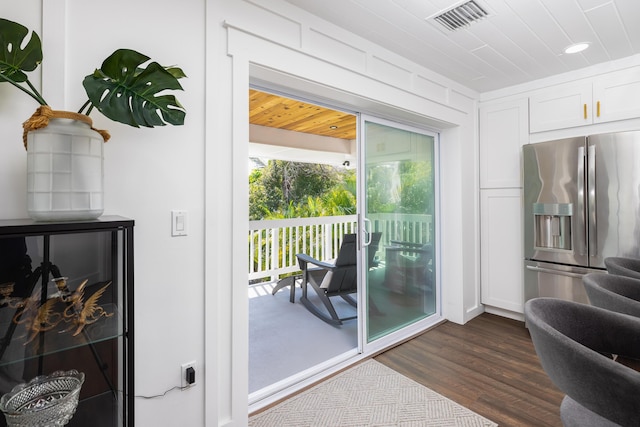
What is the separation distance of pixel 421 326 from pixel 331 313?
907 mm

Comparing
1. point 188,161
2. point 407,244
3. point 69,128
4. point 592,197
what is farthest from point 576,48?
point 69,128

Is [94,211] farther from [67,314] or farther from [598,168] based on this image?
[598,168]

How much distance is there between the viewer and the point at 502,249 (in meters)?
Answer: 3.39

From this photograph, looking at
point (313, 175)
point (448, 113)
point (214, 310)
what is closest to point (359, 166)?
point (448, 113)

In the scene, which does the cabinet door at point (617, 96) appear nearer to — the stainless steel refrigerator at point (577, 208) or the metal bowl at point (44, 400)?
the stainless steel refrigerator at point (577, 208)

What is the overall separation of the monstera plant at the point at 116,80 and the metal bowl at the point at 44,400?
0.94m

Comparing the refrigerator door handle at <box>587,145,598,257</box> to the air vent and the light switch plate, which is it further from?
the light switch plate

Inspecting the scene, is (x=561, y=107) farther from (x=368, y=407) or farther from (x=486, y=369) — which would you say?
(x=368, y=407)

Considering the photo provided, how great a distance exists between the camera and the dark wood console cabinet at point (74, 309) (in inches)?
40.1

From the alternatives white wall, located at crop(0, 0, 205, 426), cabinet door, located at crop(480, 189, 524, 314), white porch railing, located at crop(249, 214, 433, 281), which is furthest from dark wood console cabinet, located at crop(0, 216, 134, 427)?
cabinet door, located at crop(480, 189, 524, 314)

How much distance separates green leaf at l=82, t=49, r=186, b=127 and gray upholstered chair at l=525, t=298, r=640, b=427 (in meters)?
1.43

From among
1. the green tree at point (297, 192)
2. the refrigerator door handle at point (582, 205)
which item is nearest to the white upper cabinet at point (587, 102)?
the refrigerator door handle at point (582, 205)

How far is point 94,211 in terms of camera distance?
1.11 meters

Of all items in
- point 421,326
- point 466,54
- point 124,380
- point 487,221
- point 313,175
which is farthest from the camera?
point 313,175
